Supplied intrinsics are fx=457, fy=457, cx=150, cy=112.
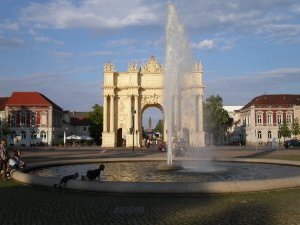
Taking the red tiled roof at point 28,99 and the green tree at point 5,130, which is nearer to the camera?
the green tree at point 5,130

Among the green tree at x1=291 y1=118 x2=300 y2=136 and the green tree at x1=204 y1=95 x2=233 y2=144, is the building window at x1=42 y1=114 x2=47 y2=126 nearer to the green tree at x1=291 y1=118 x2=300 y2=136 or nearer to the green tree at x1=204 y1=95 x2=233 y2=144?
the green tree at x1=204 y1=95 x2=233 y2=144

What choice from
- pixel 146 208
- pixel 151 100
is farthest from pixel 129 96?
pixel 146 208

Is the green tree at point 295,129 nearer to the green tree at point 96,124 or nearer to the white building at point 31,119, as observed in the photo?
the green tree at point 96,124

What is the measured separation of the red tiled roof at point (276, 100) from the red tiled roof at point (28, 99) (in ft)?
186

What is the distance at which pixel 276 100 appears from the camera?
124562 mm

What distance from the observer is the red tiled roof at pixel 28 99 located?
124 meters

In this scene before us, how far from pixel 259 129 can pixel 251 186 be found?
111 meters

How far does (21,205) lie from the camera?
1423cm

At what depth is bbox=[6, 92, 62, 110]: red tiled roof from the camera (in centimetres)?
12375

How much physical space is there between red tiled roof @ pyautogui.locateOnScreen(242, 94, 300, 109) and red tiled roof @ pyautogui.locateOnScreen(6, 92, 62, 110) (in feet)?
186

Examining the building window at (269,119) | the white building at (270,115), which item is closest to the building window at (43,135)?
the white building at (270,115)

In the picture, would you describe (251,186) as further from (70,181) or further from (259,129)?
(259,129)

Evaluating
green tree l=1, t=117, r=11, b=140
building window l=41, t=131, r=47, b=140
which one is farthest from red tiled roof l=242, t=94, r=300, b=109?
green tree l=1, t=117, r=11, b=140

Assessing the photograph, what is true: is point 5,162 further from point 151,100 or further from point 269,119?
point 269,119
